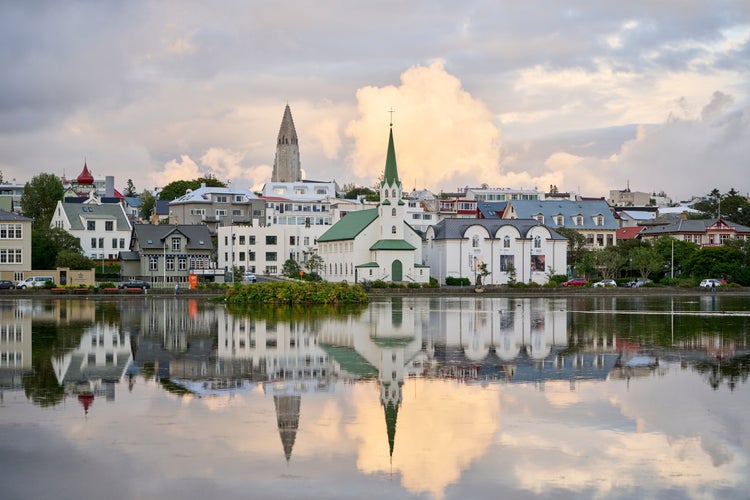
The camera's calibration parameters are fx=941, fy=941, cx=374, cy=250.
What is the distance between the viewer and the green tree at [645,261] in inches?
3728

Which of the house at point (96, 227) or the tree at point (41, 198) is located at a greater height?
the tree at point (41, 198)

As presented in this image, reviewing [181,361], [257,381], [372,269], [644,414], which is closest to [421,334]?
[181,361]

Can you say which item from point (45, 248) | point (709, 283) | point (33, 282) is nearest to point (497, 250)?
point (709, 283)

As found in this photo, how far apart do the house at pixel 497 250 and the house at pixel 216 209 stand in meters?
31.0

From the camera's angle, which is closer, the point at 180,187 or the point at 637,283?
the point at 637,283

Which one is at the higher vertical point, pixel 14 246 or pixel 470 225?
pixel 470 225

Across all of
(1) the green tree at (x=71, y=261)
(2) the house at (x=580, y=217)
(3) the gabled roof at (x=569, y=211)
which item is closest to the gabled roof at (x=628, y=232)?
(2) the house at (x=580, y=217)

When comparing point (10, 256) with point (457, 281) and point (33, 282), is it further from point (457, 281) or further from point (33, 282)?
point (457, 281)

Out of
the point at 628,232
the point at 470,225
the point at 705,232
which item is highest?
the point at 628,232

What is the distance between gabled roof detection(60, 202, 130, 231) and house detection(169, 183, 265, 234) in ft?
40.3

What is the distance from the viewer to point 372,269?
8875 cm

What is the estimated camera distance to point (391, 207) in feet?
299

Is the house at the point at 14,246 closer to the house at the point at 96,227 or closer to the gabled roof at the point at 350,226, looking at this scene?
the house at the point at 96,227

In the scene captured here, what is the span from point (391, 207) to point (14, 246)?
3435 cm
